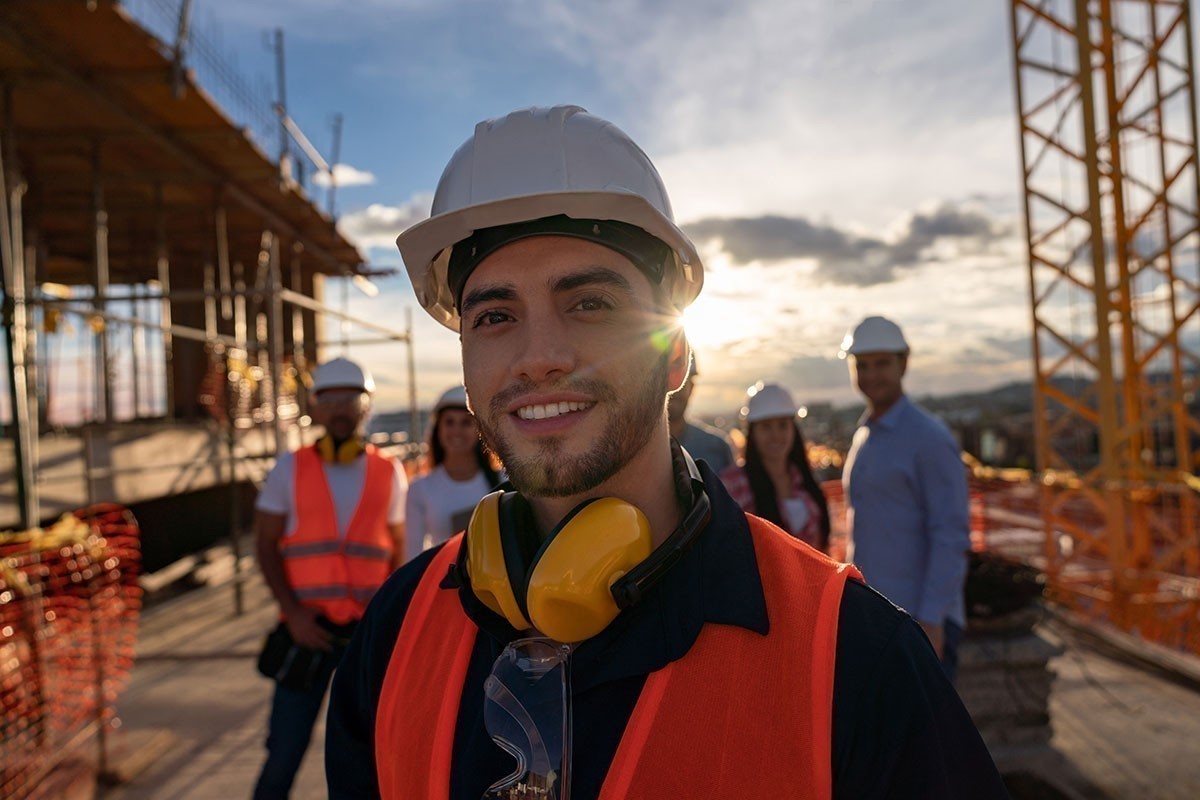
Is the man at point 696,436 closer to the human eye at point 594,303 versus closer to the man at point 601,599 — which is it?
the man at point 601,599

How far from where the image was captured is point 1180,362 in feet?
42.5

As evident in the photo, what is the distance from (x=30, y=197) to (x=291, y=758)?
1427cm

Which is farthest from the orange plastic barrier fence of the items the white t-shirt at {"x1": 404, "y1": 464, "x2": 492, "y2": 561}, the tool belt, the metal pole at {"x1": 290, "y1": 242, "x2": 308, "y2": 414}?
the metal pole at {"x1": 290, "y1": 242, "x2": 308, "y2": 414}

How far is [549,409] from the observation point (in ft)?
4.65

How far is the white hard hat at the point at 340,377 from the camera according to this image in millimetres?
4453

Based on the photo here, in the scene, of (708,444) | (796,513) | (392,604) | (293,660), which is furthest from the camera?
(708,444)

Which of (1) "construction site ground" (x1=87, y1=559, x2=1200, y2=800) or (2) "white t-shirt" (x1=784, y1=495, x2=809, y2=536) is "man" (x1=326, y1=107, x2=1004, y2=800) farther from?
(1) "construction site ground" (x1=87, y1=559, x2=1200, y2=800)

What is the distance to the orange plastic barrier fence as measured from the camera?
166 inches

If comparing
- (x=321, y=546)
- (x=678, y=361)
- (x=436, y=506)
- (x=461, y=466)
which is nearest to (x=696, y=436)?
(x=461, y=466)

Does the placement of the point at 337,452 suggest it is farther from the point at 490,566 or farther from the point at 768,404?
the point at 490,566

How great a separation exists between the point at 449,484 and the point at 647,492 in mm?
2959

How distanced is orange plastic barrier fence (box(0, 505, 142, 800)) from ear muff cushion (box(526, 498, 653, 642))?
415 cm

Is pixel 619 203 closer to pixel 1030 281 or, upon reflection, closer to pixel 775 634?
pixel 775 634

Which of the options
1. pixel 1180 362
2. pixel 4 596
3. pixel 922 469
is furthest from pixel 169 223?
pixel 1180 362
